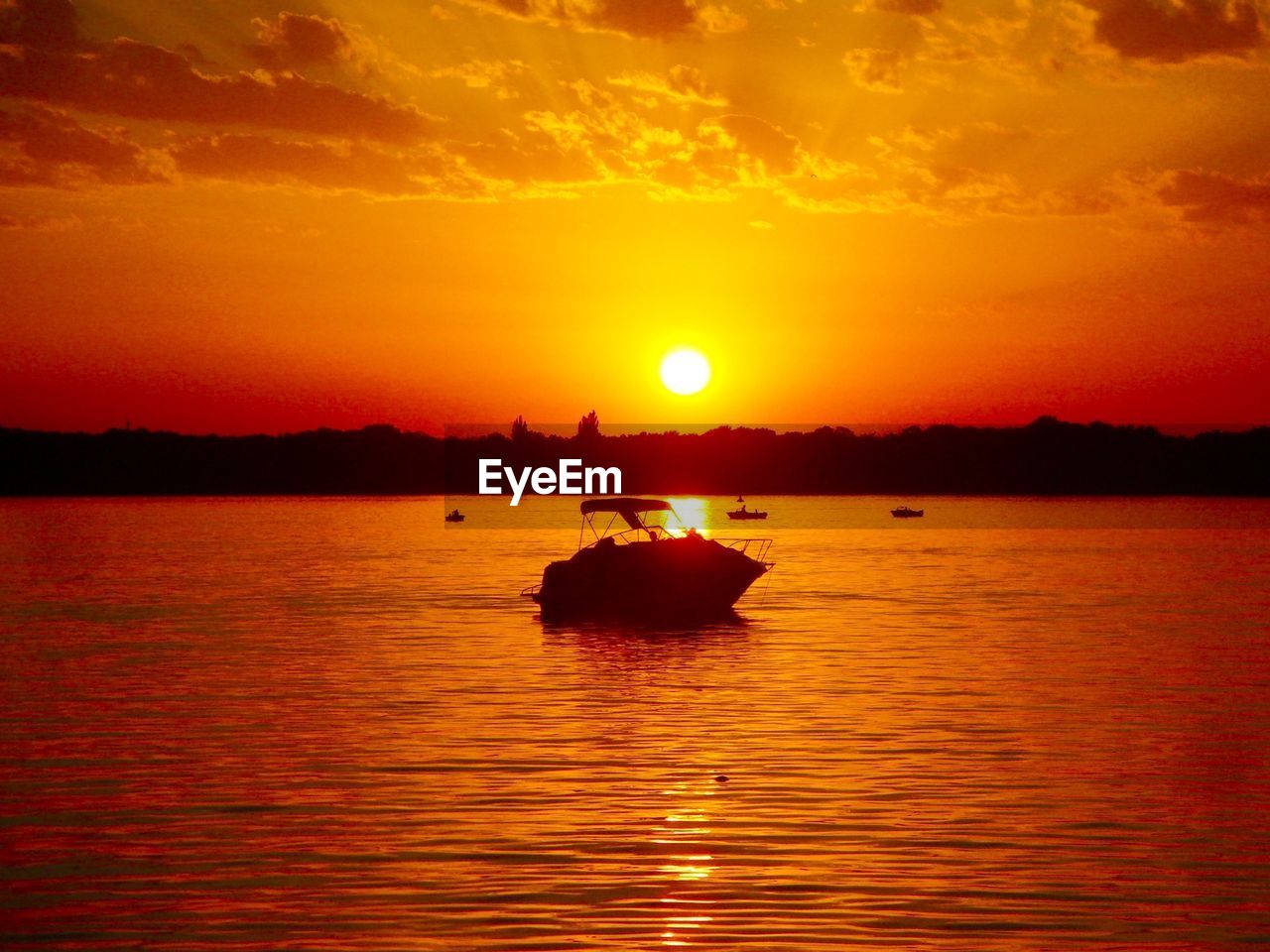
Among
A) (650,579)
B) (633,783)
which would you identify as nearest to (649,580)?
(650,579)

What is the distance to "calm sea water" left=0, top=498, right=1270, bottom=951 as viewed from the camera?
57.2ft

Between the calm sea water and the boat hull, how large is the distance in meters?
1.14

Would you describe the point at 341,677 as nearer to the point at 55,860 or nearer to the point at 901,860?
the point at 55,860

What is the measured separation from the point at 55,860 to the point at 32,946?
4.02 metres

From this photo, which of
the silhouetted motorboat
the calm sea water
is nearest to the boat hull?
the silhouetted motorboat

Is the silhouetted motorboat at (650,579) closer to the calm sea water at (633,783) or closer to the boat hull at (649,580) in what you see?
the boat hull at (649,580)

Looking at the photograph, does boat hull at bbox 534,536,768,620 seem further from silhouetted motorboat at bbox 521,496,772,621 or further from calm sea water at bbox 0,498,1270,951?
calm sea water at bbox 0,498,1270,951

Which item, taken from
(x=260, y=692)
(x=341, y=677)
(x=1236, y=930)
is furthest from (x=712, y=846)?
(x=341, y=677)

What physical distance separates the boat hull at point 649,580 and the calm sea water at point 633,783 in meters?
1.14

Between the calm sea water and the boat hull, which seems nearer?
the calm sea water

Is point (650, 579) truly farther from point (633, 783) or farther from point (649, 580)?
point (633, 783)

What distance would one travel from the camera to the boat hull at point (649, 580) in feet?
190

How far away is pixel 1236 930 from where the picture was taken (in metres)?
16.9

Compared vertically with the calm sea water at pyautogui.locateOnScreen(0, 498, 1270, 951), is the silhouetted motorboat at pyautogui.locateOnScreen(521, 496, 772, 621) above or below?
above
